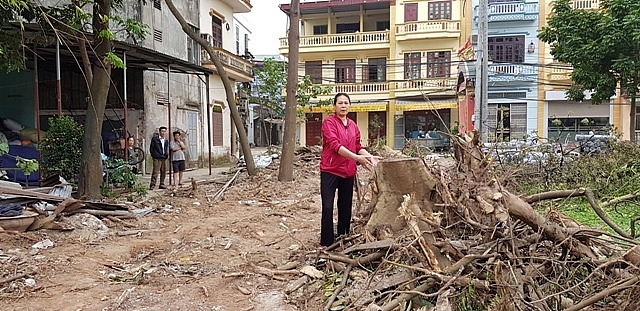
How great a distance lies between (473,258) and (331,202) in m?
1.79

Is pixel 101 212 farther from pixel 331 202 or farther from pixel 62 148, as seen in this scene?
pixel 331 202

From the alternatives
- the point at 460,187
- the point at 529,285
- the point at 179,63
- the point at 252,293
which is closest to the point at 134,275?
the point at 252,293

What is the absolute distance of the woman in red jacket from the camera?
469 centimetres

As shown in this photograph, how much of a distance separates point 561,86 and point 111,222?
25.4m

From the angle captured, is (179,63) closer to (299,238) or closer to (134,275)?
(299,238)

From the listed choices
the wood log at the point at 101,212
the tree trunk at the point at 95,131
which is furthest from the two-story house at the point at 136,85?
the wood log at the point at 101,212

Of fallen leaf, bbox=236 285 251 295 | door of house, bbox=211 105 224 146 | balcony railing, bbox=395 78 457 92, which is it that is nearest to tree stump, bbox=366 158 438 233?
fallen leaf, bbox=236 285 251 295

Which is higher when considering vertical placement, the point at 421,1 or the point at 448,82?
the point at 421,1

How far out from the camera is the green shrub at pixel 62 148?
870 centimetres

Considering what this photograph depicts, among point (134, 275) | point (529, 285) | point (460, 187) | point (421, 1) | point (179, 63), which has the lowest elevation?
point (134, 275)

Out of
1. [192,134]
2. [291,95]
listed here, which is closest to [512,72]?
[192,134]

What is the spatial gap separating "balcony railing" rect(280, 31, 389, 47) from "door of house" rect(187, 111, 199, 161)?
13.7 metres

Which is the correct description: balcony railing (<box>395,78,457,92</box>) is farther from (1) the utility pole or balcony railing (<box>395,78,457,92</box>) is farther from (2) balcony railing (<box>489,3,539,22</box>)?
(1) the utility pole

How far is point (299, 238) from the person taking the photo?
A: 612 cm
